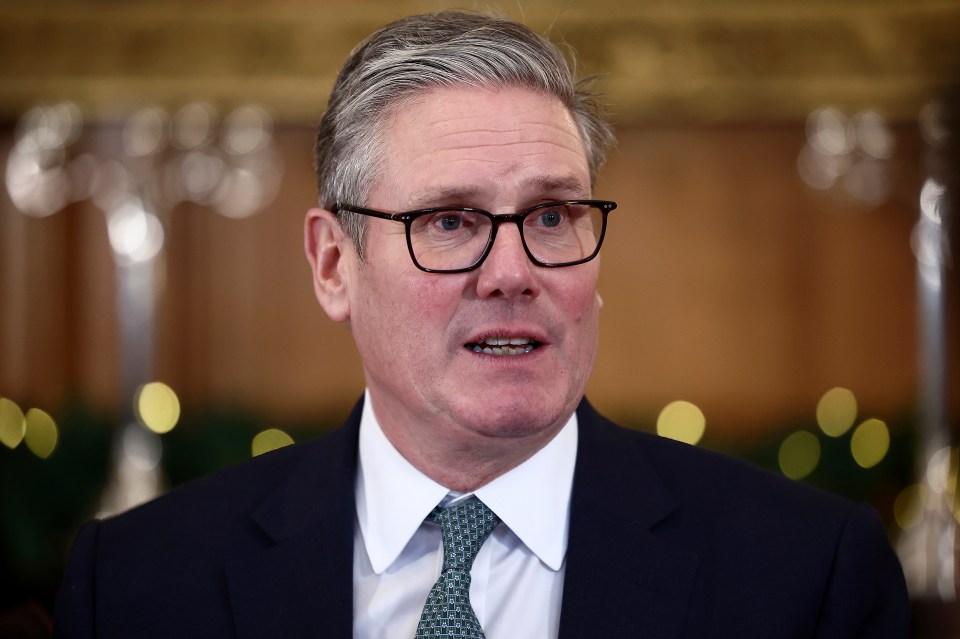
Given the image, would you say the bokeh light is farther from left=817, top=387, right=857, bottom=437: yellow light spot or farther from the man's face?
the man's face

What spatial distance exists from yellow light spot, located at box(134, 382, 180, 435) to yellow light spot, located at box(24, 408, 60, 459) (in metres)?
0.77

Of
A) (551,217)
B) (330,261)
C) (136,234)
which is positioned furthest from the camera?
(136,234)

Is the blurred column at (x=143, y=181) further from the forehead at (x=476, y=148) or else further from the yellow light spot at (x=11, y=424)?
the forehead at (x=476, y=148)

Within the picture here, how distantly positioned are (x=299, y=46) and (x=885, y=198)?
3272 millimetres

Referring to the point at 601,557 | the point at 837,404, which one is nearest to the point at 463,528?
the point at 601,557

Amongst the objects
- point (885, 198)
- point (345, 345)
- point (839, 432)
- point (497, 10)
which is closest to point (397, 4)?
point (345, 345)

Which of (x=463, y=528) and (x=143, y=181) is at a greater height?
(x=143, y=181)

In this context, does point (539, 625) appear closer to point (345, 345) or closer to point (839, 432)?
point (839, 432)

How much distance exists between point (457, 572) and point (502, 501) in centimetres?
14

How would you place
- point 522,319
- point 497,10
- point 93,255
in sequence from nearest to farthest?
point 522,319 → point 497,10 → point 93,255

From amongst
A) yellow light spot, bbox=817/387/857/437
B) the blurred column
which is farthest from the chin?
the blurred column

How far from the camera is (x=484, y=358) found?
68.7 inches

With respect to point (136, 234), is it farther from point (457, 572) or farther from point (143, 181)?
point (457, 572)

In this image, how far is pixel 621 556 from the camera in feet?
5.90
